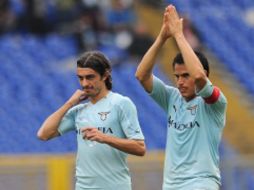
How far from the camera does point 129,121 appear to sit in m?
7.67

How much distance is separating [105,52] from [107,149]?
979 cm

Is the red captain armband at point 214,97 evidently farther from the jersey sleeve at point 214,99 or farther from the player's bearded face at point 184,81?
the player's bearded face at point 184,81

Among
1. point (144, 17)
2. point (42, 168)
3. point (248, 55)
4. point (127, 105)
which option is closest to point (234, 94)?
point (248, 55)

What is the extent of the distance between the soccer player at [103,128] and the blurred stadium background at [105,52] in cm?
706

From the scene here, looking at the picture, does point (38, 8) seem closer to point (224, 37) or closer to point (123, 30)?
point (123, 30)

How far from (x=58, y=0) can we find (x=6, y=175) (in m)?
7.31

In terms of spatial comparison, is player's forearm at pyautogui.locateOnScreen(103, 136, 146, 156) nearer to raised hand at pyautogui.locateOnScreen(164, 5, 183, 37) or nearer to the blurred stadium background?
raised hand at pyautogui.locateOnScreen(164, 5, 183, 37)

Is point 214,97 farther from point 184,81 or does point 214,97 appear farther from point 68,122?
point 68,122

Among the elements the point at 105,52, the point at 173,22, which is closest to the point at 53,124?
the point at 173,22

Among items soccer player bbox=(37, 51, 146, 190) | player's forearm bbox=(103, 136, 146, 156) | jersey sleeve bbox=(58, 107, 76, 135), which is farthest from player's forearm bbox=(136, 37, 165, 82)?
jersey sleeve bbox=(58, 107, 76, 135)

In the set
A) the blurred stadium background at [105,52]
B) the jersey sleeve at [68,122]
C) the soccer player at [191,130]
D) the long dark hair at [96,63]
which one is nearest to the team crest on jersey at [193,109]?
the soccer player at [191,130]

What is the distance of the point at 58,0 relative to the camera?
18.5 meters

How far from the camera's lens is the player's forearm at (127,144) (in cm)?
732

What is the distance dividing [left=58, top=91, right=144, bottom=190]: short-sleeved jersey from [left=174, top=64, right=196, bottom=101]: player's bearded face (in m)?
0.45
